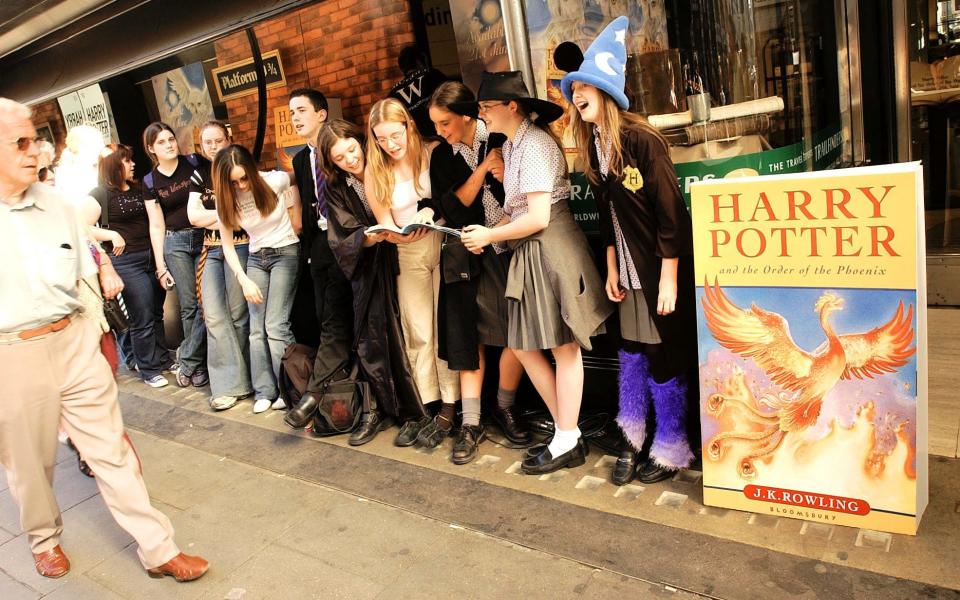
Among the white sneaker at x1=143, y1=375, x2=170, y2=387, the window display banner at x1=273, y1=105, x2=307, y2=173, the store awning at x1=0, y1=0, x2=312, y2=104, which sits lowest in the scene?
the white sneaker at x1=143, y1=375, x2=170, y2=387

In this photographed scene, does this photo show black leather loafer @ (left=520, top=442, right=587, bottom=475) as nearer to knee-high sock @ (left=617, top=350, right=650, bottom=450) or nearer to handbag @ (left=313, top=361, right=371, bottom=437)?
knee-high sock @ (left=617, top=350, right=650, bottom=450)

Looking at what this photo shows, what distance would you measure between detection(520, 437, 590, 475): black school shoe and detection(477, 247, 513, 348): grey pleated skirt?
1.87 ft

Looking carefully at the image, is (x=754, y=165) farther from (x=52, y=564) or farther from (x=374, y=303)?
(x=52, y=564)

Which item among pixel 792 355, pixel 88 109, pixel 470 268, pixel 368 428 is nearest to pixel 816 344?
pixel 792 355

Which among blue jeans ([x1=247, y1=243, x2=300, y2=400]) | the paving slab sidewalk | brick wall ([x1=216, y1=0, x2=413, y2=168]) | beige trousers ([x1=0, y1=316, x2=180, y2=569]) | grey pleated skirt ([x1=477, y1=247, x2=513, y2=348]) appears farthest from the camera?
brick wall ([x1=216, y1=0, x2=413, y2=168])

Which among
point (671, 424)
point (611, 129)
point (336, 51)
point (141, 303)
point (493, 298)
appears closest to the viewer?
point (611, 129)

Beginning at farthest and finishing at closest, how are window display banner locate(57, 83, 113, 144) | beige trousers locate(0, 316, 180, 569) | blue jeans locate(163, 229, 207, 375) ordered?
window display banner locate(57, 83, 113, 144), blue jeans locate(163, 229, 207, 375), beige trousers locate(0, 316, 180, 569)

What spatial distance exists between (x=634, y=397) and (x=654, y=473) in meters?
0.34

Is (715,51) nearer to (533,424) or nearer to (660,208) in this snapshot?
(660,208)

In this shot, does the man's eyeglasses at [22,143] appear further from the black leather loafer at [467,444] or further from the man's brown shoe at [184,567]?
the black leather loafer at [467,444]

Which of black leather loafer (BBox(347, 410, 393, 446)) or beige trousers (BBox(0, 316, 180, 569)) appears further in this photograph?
black leather loafer (BBox(347, 410, 393, 446))

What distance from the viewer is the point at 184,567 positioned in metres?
3.04

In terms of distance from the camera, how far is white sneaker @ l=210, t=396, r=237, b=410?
5.10 m

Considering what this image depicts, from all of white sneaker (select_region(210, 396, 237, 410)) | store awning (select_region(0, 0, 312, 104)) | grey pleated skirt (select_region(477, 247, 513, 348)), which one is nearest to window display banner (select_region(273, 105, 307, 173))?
store awning (select_region(0, 0, 312, 104))
